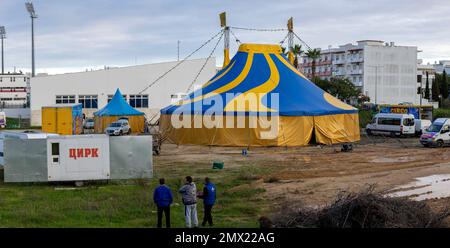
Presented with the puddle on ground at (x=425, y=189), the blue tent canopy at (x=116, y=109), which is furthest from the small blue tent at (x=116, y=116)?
the puddle on ground at (x=425, y=189)

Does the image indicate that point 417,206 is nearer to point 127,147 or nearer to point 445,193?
point 445,193

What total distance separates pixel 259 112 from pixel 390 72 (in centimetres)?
8733

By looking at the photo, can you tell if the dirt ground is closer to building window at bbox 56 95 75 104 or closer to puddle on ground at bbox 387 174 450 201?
puddle on ground at bbox 387 174 450 201

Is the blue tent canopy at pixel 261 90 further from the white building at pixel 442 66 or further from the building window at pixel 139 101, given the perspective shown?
the white building at pixel 442 66

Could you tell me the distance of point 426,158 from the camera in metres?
34.8

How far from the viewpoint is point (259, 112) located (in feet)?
130

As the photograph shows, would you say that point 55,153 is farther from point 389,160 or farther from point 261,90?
point 261,90

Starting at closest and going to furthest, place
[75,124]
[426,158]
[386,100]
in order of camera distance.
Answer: [426,158]
[75,124]
[386,100]

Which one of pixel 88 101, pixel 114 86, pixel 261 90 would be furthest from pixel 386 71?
pixel 261 90

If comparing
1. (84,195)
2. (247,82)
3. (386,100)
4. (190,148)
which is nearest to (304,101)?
(247,82)

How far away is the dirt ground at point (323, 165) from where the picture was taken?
23.3 metres
